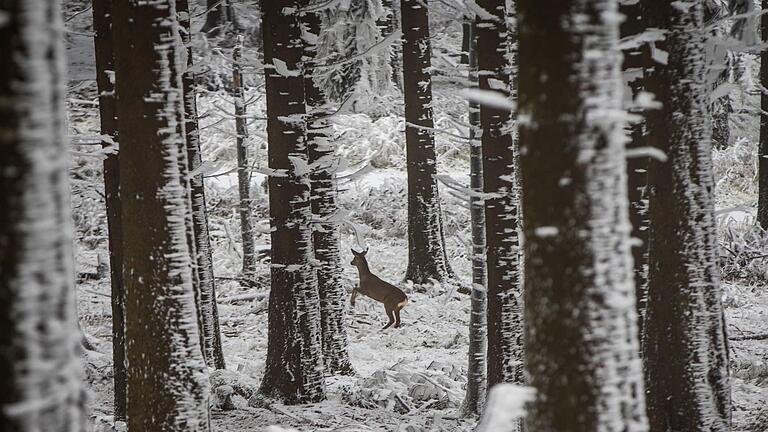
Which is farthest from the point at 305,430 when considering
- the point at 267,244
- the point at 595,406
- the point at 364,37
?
the point at 364,37

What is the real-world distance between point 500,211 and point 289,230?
253 cm

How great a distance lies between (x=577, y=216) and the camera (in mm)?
2684

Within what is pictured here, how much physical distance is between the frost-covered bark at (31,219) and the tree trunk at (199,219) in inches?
234

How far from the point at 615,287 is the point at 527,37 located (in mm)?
1105

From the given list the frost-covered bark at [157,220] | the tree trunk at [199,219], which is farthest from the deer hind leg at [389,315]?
the frost-covered bark at [157,220]

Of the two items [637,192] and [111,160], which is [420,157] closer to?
[637,192]

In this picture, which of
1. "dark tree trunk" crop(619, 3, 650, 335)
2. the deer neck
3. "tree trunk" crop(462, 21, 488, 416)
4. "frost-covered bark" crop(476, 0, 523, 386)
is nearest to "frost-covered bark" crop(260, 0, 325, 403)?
"tree trunk" crop(462, 21, 488, 416)

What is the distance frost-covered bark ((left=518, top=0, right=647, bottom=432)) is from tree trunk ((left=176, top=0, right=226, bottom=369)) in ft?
19.2

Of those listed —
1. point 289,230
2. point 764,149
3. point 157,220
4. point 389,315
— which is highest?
point 764,149

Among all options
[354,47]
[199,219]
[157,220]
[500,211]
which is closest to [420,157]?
[199,219]

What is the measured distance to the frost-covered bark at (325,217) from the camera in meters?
8.69

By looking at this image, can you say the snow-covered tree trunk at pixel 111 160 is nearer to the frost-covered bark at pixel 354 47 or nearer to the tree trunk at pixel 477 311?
the tree trunk at pixel 477 311

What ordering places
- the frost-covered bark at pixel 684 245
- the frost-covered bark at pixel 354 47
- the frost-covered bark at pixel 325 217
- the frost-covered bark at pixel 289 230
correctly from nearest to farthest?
1. the frost-covered bark at pixel 684 245
2. the frost-covered bark at pixel 289 230
3. the frost-covered bark at pixel 325 217
4. the frost-covered bark at pixel 354 47

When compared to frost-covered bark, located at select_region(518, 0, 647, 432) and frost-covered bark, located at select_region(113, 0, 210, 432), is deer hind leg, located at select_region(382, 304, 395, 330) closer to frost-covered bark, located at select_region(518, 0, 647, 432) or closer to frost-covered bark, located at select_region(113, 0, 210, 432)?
frost-covered bark, located at select_region(113, 0, 210, 432)
